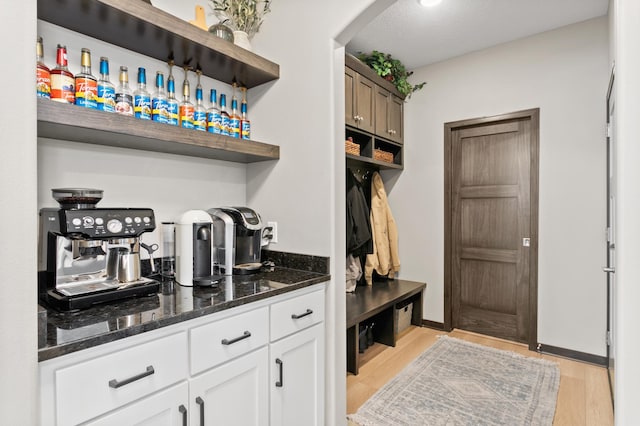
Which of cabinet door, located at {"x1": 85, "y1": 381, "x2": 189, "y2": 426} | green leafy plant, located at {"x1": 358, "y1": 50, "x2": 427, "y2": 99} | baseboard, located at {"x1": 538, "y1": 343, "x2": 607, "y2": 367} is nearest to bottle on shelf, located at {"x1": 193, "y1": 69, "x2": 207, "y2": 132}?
cabinet door, located at {"x1": 85, "y1": 381, "x2": 189, "y2": 426}

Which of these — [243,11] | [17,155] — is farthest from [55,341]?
[243,11]

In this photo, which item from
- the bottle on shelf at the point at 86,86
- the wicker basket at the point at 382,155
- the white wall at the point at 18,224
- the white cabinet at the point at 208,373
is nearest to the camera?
the white wall at the point at 18,224

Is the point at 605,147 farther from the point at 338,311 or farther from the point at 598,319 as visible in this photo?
the point at 338,311

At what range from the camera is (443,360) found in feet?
9.13

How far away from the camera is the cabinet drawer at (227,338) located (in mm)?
1197

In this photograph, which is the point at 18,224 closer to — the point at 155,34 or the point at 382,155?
the point at 155,34

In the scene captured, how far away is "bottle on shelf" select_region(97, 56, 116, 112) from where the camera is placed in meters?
1.39

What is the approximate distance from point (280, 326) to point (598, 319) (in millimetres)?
2758

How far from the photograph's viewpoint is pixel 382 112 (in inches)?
130

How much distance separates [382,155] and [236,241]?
6.76 feet

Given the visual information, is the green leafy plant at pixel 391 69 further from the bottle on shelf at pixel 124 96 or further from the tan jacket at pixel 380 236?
the bottle on shelf at pixel 124 96

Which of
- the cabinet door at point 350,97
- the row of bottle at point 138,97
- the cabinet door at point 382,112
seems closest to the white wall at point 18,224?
the row of bottle at point 138,97

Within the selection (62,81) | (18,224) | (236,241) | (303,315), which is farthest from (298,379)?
(62,81)

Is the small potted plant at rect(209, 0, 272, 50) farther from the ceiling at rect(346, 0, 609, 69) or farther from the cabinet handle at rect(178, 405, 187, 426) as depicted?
the cabinet handle at rect(178, 405, 187, 426)
